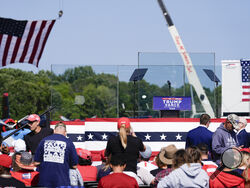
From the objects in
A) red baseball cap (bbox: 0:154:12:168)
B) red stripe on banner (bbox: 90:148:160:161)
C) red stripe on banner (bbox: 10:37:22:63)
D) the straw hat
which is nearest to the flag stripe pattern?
red stripe on banner (bbox: 90:148:160:161)

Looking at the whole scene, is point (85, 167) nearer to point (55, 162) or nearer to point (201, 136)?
point (55, 162)

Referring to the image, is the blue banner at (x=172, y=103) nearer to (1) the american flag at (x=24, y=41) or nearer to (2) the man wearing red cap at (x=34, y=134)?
(1) the american flag at (x=24, y=41)

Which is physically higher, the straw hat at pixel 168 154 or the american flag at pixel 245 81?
the american flag at pixel 245 81

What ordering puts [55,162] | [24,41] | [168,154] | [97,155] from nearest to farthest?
[168,154] → [55,162] → [24,41] → [97,155]

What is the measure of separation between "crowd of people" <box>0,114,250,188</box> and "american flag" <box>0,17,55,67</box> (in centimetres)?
356

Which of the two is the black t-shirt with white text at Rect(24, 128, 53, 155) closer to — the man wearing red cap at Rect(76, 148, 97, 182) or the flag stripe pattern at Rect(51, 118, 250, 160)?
the man wearing red cap at Rect(76, 148, 97, 182)

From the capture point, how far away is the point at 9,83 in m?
78.2

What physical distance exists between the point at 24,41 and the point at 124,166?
545 cm

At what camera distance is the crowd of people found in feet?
17.0

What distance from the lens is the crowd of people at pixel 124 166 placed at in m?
5.17

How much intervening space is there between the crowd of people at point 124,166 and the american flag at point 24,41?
3557 millimetres

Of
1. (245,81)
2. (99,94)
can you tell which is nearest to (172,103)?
(245,81)

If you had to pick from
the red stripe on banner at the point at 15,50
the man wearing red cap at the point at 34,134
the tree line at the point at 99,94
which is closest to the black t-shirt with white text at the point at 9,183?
the man wearing red cap at the point at 34,134

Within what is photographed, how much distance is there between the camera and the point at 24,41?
1038 centimetres
